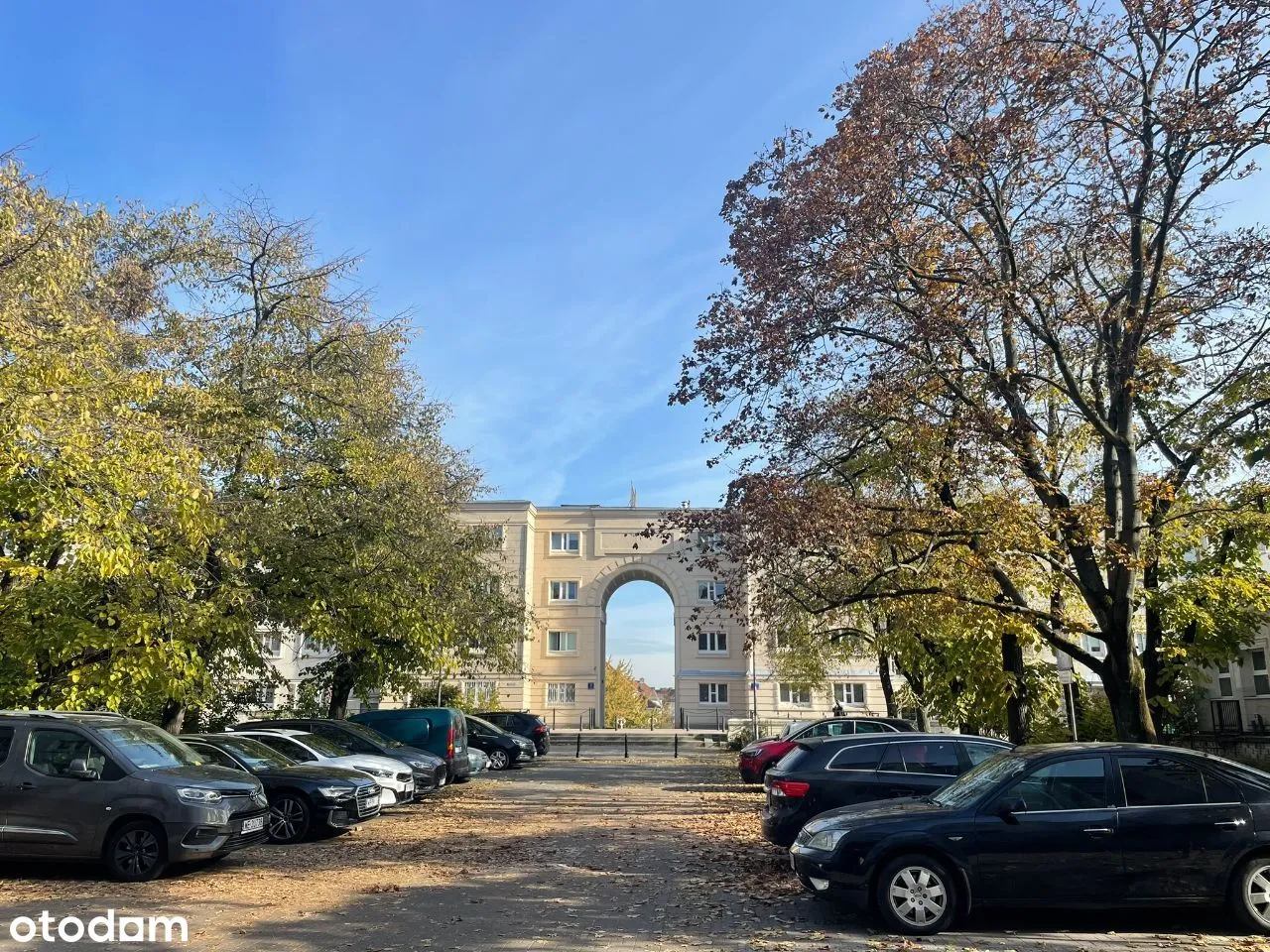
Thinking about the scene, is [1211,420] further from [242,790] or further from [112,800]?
[112,800]

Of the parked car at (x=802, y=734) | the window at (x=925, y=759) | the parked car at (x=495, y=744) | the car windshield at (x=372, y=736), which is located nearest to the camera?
the window at (x=925, y=759)

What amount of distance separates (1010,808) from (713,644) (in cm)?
5106

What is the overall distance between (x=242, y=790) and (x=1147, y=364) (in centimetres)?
1304

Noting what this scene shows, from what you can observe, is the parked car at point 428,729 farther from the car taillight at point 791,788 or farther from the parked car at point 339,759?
the car taillight at point 791,788

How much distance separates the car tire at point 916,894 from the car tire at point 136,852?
281 inches

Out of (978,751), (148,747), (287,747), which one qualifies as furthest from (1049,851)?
(287,747)

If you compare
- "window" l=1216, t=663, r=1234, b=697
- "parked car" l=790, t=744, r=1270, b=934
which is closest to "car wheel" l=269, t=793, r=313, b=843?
"parked car" l=790, t=744, r=1270, b=934

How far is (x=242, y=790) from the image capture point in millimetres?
10180

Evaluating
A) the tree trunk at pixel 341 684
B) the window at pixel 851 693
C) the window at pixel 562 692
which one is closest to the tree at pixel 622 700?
the window at pixel 562 692

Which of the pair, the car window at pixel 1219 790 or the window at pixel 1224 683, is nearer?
the car window at pixel 1219 790

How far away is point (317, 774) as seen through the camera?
13023 millimetres

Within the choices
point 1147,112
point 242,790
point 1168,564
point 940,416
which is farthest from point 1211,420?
point 242,790

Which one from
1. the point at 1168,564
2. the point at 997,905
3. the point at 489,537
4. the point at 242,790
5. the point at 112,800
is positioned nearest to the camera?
the point at 997,905

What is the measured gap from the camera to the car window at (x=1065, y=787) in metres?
7.49
